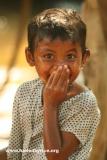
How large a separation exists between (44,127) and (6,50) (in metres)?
7.50

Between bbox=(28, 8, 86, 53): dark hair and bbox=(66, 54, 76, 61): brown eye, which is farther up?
bbox=(28, 8, 86, 53): dark hair

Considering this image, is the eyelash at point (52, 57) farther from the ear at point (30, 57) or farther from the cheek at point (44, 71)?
the ear at point (30, 57)

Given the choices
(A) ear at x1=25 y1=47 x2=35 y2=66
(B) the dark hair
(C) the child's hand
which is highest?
(B) the dark hair

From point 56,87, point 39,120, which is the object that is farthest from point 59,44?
point 39,120

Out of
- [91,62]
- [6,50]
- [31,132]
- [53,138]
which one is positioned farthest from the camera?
[6,50]

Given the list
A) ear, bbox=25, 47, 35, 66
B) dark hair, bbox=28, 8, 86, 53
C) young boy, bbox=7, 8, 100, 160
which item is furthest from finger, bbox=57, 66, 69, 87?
ear, bbox=25, 47, 35, 66

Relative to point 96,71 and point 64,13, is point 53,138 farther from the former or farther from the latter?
point 96,71

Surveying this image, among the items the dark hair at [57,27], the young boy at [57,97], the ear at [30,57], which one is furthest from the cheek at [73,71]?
the ear at [30,57]

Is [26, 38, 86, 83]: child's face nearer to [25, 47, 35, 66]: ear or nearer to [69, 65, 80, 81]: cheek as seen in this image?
[69, 65, 80, 81]: cheek

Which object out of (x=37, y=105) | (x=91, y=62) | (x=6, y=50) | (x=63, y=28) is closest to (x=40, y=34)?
(x=63, y=28)

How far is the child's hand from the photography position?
8.86ft

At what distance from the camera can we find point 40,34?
282 centimetres

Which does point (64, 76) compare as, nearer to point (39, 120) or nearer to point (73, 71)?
point (73, 71)

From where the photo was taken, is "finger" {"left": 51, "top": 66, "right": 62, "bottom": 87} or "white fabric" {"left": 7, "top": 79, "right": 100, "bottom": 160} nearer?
"finger" {"left": 51, "top": 66, "right": 62, "bottom": 87}
